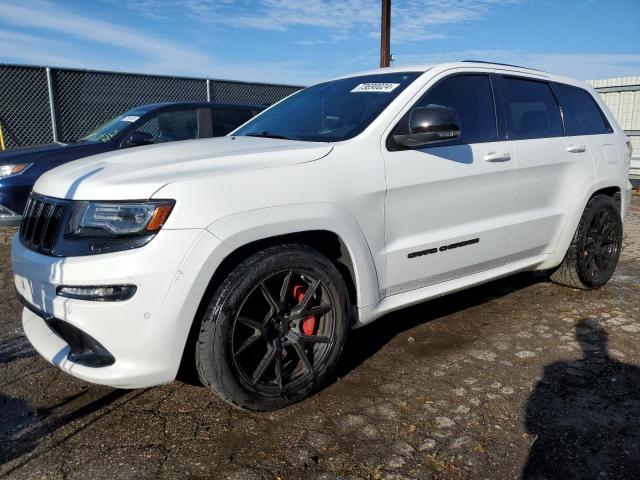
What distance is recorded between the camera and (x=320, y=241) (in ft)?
9.14

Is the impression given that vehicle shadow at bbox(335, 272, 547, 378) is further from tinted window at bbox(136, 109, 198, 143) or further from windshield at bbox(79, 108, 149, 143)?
windshield at bbox(79, 108, 149, 143)

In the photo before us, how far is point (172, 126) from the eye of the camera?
667cm

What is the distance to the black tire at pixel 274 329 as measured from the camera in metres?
2.35

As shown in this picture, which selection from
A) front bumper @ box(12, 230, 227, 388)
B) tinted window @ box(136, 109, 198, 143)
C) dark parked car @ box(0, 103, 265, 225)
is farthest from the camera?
tinted window @ box(136, 109, 198, 143)

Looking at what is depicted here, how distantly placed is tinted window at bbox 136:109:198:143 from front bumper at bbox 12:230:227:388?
4392 mm

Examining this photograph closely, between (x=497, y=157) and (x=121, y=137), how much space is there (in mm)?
4460

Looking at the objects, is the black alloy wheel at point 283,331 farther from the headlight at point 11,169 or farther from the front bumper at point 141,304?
the headlight at point 11,169

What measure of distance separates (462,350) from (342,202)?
4.58ft

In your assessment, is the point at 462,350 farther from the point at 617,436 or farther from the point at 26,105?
the point at 26,105

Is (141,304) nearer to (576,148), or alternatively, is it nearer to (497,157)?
(497,157)

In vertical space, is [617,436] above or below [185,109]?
below

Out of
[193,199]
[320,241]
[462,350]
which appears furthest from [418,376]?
[193,199]

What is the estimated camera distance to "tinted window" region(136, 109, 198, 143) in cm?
644

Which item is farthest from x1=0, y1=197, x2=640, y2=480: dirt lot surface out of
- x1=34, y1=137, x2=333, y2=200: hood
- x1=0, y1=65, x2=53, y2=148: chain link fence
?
x1=0, y1=65, x2=53, y2=148: chain link fence
